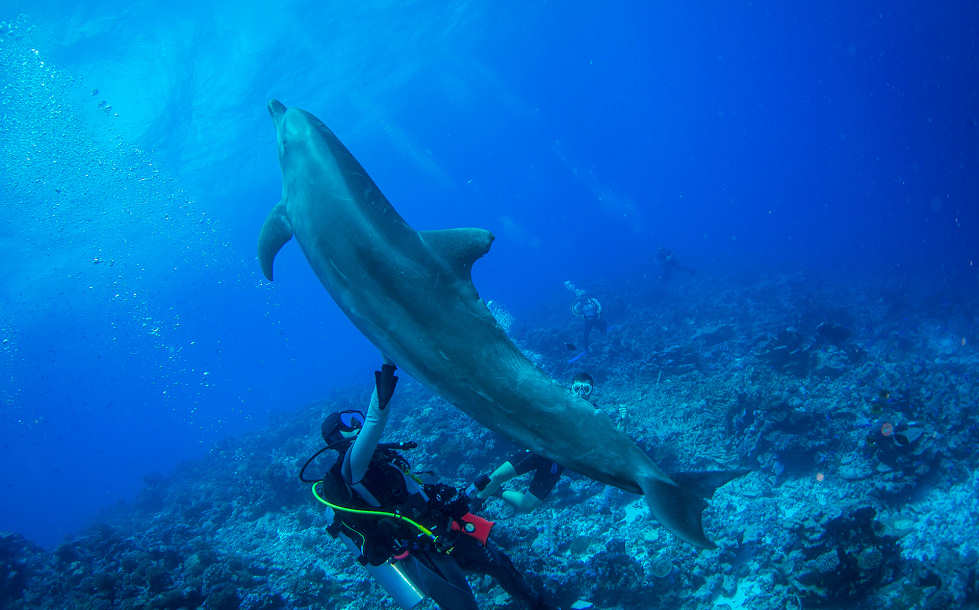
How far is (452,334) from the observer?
75.7 inches

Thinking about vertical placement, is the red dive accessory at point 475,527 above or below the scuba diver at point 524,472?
below

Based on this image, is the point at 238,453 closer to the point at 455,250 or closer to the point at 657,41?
the point at 455,250

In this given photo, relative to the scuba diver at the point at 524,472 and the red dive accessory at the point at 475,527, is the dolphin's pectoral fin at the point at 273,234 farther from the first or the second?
the scuba diver at the point at 524,472

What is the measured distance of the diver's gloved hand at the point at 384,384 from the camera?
2881mm

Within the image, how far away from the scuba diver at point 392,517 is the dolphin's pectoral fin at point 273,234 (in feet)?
4.17

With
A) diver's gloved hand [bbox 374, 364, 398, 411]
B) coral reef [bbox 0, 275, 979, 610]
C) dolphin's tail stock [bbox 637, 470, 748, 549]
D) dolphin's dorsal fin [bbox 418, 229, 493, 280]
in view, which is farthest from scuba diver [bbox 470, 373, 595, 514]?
dolphin's dorsal fin [bbox 418, 229, 493, 280]

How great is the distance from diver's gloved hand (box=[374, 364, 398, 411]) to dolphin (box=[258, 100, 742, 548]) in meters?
0.63

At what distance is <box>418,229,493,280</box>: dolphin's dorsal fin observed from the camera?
2.14m

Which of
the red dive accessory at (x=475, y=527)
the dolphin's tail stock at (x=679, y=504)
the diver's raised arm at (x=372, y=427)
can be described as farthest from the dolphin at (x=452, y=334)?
the red dive accessory at (x=475, y=527)

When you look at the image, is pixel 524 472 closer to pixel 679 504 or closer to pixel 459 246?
pixel 679 504

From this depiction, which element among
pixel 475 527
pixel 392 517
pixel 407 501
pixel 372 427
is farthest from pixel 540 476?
pixel 372 427

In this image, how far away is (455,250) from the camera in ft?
7.13

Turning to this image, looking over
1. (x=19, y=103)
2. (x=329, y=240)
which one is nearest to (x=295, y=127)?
(x=329, y=240)

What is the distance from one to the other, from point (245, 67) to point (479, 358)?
3678 cm
